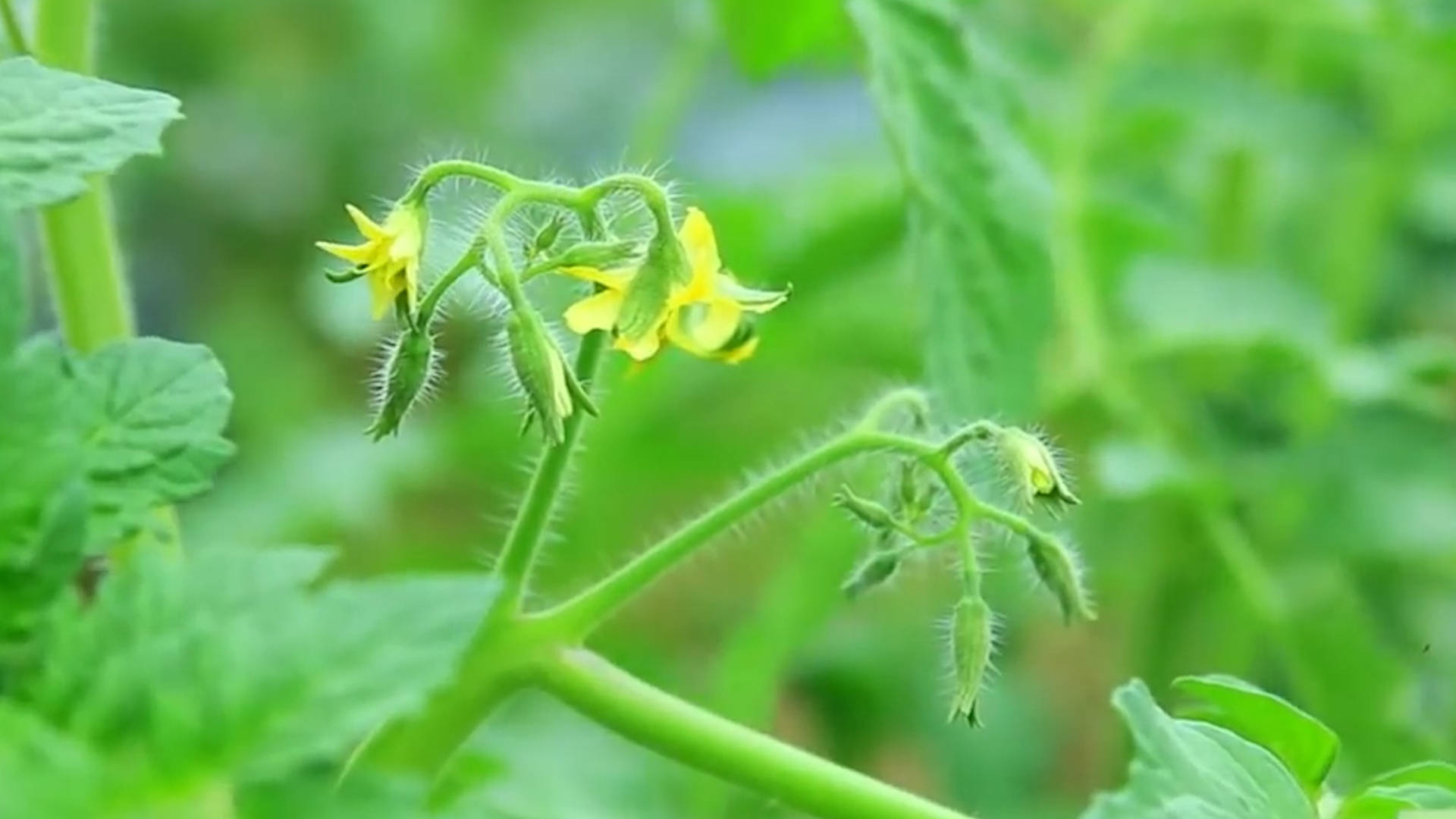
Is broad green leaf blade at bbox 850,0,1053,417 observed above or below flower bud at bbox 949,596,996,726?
above

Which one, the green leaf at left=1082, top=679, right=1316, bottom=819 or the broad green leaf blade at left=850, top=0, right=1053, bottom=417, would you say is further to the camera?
the broad green leaf blade at left=850, top=0, right=1053, bottom=417

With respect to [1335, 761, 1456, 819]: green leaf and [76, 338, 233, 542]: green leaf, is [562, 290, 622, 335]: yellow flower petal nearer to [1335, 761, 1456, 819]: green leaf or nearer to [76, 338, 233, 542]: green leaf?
[76, 338, 233, 542]: green leaf

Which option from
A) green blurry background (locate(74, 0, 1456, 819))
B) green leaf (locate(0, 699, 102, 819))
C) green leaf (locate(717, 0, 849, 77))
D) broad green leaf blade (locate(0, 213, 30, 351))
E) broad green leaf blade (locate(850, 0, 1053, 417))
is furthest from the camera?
green blurry background (locate(74, 0, 1456, 819))

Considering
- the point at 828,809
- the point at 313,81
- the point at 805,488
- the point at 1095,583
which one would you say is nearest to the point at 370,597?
the point at 828,809

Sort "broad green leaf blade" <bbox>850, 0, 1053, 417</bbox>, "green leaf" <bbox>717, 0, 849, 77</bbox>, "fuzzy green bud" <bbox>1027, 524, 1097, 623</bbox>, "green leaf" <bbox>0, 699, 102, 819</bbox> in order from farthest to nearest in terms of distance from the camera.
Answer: "green leaf" <bbox>717, 0, 849, 77</bbox> → "broad green leaf blade" <bbox>850, 0, 1053, 417</bbox> → "fuzzy green bud" <bbox>1027, 524, 1097, 623</bbox> → "green leaf" <bbox>0, 699, 102, 819</bbox>

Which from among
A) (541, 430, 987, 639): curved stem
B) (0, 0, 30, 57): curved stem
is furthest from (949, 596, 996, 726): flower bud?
(0, 0, 30, 57): curved stem

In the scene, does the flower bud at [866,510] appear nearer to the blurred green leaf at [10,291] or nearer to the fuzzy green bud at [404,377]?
the fuzzy green bud at [404,377]
